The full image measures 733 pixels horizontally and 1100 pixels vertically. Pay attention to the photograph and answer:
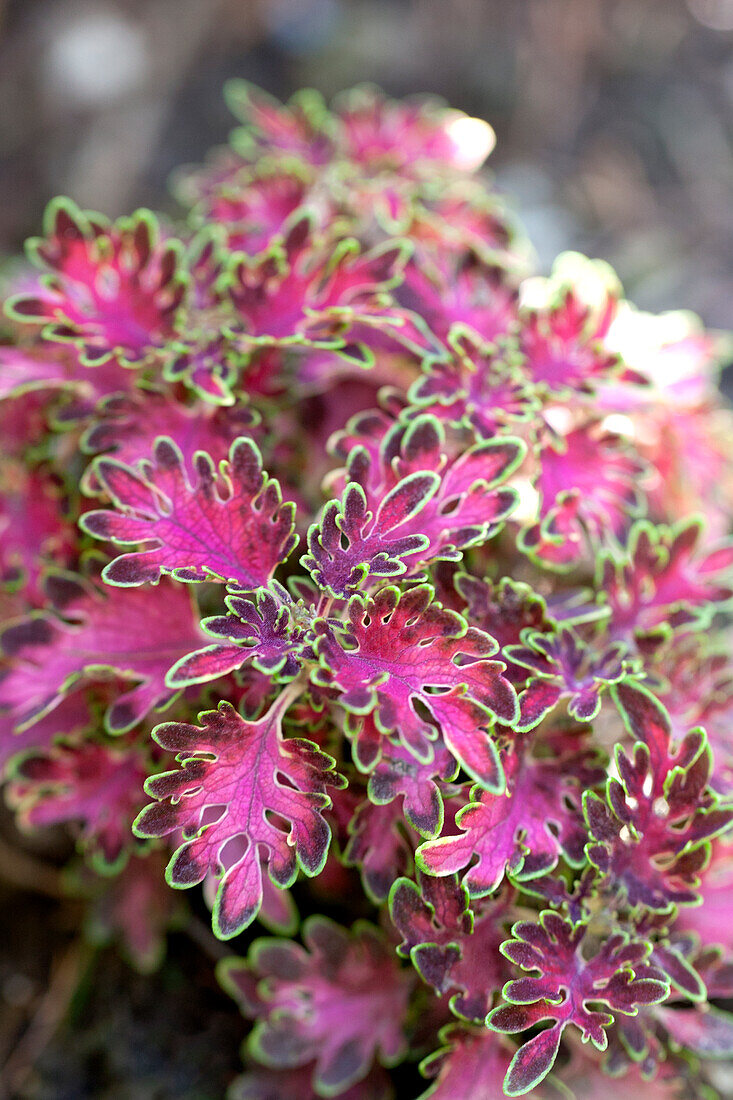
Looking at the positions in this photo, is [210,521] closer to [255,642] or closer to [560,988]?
[255,642]

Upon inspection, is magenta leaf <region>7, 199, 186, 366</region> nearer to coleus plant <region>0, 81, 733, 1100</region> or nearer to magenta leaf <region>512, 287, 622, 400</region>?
coleus plant <region>0, 81, 733, 1100</region>

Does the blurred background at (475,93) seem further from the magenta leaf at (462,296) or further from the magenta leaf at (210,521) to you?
the magenta leaf at (210,521)

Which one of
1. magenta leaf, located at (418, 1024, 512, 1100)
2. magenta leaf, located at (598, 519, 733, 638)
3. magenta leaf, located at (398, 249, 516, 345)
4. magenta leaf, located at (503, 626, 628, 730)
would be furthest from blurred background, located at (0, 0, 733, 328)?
magenta leaf, located at (418, 1024, 512, 1100)

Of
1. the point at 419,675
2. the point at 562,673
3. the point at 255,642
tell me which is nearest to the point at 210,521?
the point at 255,642

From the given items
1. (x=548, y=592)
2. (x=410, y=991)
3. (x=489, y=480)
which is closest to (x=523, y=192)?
(x=548, y=592)

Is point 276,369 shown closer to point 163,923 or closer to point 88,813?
point 88,813

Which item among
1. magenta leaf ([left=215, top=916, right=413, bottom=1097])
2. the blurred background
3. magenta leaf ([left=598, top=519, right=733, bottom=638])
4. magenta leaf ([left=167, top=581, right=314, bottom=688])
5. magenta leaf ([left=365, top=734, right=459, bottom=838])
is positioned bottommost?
magenta leaf ([left=215, top=916, right=413, bottom=1097])
